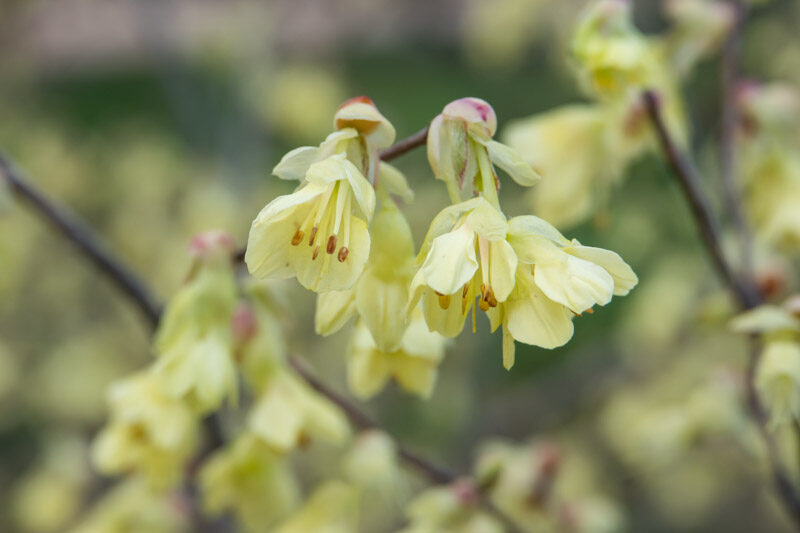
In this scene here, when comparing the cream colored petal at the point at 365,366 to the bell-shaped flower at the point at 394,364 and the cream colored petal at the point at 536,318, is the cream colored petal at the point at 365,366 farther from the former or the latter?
the cream colored petal at the point at 536,318

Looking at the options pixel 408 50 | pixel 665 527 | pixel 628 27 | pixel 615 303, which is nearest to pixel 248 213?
pixel 615 303

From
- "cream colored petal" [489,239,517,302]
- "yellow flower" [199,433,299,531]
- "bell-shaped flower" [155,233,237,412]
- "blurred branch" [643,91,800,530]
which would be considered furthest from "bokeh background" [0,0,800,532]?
"cream colored petal" [489,239,517,302]

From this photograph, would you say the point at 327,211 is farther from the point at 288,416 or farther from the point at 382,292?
the point at 288,416

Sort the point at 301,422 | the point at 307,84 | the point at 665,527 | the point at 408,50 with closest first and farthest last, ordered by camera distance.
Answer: the point at 301,422, the point at 307,84, the point at 665,527, the point at 408,50

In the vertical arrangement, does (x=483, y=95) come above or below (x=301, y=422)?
above

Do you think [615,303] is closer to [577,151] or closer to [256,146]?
[256,146]

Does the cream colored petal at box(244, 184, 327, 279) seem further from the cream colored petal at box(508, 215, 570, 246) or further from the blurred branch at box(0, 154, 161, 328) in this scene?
A: the blurred branch at box(0, 154, 161, 328)

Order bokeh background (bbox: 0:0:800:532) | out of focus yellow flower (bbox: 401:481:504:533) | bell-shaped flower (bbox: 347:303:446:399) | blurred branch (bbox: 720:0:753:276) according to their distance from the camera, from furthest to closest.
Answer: bokeh background (bbox: 0:0:800:532), blurred branch (bbox: 720:0:753:276), out of focus yellow flower (bbox: 401:481:504:533), bell-shaped flower (bbox: 347:303:446:399)
